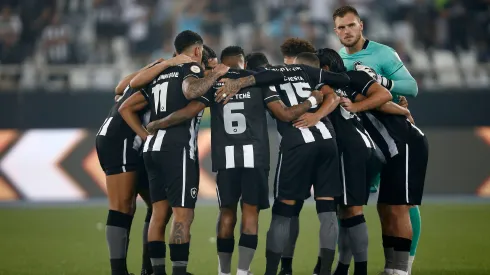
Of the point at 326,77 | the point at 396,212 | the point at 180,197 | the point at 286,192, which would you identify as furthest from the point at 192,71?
the point at 396,212

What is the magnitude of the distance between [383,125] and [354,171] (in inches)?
24.8

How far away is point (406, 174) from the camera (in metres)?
7.70

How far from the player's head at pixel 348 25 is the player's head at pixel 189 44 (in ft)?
4.48

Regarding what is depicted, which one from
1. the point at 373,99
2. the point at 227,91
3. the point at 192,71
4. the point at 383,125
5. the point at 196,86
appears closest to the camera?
the point at 196,86

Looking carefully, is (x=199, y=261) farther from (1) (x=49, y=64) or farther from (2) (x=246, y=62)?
(1) (x=49, y=64)

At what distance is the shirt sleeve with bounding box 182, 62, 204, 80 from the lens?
732 centimetres

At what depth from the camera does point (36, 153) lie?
50.3 feet

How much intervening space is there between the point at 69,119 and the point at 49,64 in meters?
2.14

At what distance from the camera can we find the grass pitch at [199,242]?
28.8 ft

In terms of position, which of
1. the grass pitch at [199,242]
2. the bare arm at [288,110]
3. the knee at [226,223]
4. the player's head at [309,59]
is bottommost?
the grass pitch at [199,242]

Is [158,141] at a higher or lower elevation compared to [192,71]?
lower

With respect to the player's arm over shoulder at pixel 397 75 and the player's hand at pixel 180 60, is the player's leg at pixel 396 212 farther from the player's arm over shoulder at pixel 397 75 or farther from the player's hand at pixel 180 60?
the player's hand at pixel 180 60

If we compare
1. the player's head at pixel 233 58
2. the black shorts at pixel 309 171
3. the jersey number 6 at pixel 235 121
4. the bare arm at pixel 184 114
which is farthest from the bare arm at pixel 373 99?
the bare arm at pixel 184 114

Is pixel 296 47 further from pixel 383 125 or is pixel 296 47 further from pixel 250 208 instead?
pixel 250 208
